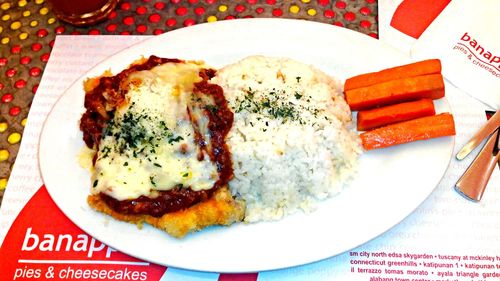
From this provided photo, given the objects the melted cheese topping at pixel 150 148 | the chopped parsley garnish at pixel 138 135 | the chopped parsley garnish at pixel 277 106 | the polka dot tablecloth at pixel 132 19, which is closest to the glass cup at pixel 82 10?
the polka dot tablecloth at pixel 132 19

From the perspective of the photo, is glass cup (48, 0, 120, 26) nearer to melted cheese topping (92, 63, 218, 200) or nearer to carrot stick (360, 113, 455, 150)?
melted cheese topping (92, 63, 218, 200)

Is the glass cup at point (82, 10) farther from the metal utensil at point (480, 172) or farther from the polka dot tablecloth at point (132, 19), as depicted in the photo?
the metal utensil at point (480, 172)

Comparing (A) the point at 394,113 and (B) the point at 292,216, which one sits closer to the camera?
(B) the point at 292,216

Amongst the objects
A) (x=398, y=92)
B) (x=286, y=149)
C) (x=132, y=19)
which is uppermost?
(x=398, y=92)

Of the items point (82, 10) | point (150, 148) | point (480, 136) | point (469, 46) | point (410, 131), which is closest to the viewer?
point (150, 148)

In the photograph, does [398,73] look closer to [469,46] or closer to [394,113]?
[394,113]

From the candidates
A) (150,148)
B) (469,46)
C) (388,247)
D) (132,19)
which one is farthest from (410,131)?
(132,19)
